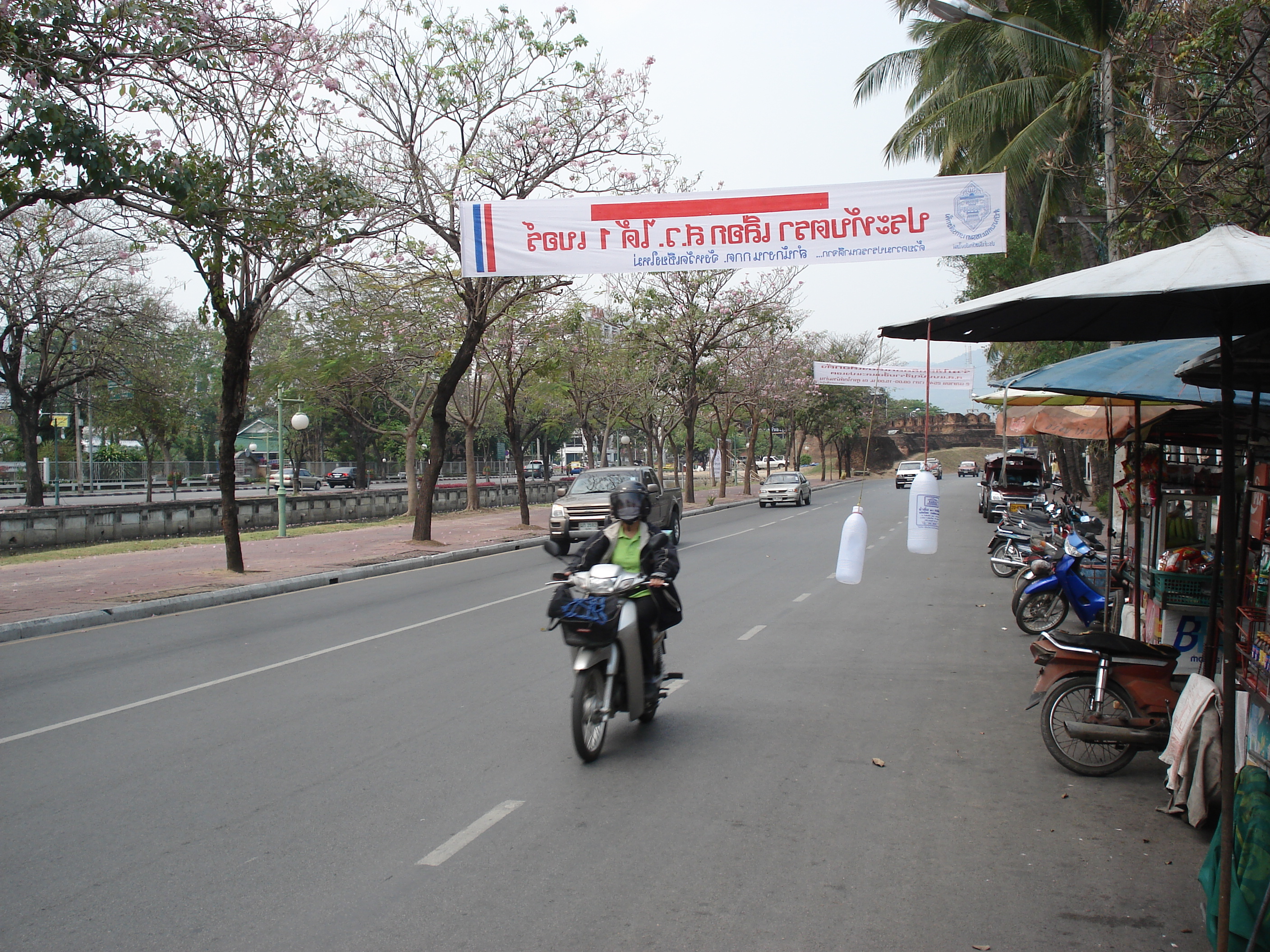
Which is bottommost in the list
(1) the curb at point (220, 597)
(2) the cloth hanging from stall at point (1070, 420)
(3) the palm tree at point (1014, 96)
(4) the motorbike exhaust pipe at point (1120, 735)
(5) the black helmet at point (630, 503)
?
(1) the curb at point (220, 597)

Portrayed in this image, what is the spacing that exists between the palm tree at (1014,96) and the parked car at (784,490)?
51.2 ft

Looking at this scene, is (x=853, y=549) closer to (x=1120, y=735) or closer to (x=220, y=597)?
(x=1120, y=735)

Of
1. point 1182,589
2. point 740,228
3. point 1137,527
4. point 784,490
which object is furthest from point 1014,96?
point 784,490

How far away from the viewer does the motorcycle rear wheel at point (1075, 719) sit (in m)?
5.74

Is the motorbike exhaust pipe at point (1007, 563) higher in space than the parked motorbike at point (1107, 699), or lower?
lower

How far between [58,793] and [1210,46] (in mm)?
12829

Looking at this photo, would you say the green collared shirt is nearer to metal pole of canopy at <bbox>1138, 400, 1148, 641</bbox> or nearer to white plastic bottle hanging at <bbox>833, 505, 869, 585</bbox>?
white plastic bottle hanging at <bbox>833, 505, 869, 585</bbox>

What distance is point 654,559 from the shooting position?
6535 millimetres

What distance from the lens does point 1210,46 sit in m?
10.7

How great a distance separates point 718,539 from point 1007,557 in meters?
9.45

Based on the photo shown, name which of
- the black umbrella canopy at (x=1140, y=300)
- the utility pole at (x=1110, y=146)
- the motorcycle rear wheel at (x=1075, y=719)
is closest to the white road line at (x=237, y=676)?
the black umbrella canopy at (x=1140, y=300)

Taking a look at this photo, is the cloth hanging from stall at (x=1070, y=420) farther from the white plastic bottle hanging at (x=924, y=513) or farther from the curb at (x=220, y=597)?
the curb at (x=220, y=597)

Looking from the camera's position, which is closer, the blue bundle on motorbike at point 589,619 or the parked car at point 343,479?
the blue bundle on motorbike at point 589,619

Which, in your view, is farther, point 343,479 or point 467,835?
point 343,479
